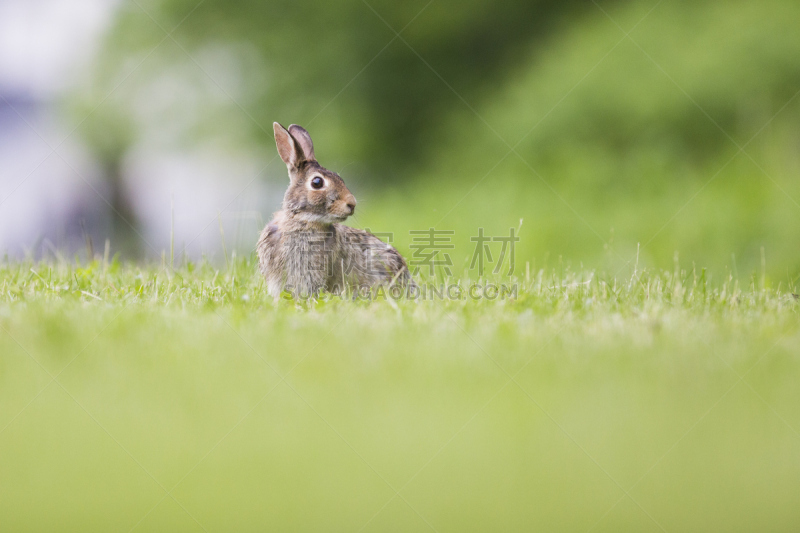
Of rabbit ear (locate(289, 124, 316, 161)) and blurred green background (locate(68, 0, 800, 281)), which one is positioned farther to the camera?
blurred green background (locate(68, 0, 800, 281))

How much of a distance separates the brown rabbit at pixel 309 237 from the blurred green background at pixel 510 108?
3.74 m

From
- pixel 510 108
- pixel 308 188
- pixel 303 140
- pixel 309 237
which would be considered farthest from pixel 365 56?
pixel 309 237

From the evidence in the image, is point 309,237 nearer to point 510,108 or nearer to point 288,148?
point 288,148

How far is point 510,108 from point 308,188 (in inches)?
327

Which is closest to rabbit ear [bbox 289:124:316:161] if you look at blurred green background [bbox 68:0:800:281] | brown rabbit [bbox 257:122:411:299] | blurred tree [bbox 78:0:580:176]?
brown rabbit [bbox 257:122:411:299]

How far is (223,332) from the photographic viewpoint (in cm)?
427

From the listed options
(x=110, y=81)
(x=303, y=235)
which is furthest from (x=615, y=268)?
(x=110, y=81)

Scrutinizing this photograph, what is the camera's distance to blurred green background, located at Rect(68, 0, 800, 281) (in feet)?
38.4

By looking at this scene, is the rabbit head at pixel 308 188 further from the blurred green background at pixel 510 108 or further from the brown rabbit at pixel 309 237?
the blurred green background at pixel 510 108

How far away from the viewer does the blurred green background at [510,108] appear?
1170 cm

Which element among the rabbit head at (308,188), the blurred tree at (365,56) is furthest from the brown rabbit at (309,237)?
the blurred tree at (365,56)

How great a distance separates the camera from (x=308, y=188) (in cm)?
664

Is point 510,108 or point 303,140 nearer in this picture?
point 303,140

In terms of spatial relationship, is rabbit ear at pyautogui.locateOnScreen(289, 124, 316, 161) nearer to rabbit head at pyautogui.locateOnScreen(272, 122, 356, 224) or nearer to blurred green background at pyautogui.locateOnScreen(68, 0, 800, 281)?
rabbit head at pyautogui.locateOnScreen(272, 122, 356, 224)
